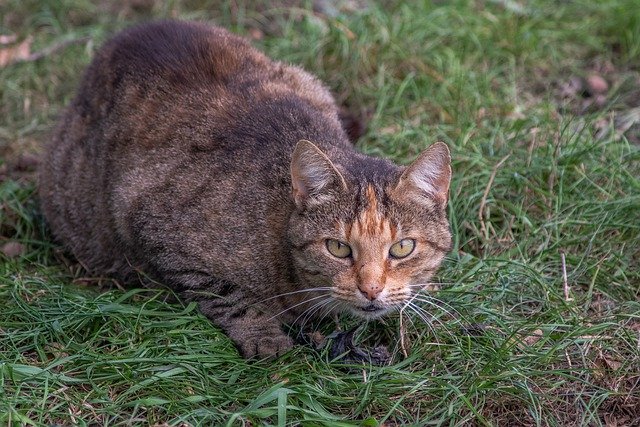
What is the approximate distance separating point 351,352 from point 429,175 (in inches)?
32.3

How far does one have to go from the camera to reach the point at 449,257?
434 centimetres

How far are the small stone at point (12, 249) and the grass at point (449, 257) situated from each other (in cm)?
3

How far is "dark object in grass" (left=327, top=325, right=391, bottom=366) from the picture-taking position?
3791 mm

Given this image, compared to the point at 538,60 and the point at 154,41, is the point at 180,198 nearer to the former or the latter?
the point at 154,41

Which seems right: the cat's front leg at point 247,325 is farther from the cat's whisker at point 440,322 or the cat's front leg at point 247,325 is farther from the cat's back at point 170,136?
the cat's whisker at point 440,322

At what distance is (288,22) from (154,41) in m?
1.89

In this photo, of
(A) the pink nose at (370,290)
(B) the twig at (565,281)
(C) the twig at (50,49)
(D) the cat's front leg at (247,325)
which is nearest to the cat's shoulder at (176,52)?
(D) the cat's front leg at (247,325)

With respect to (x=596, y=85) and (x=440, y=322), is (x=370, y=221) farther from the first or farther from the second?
(x=596, y=85)

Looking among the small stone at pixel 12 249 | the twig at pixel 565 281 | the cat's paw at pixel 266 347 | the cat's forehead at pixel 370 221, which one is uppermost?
the cat's forehead at pixel 370 221

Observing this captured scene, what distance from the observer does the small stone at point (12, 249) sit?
4.72 metres

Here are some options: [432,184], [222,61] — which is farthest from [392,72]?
[432,184]

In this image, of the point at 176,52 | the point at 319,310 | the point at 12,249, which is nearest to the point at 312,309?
the point at 319,310

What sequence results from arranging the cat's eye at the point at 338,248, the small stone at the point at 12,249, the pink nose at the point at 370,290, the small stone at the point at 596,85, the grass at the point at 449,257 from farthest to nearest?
1. the small stone at the point at 596,85
2. the small stone at the point at 12,249
3. the cat's eye at the point at 338,248
4. the pink nose at the point at 370,290
5. the grass at the point at 449,257

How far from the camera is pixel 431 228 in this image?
382cm
